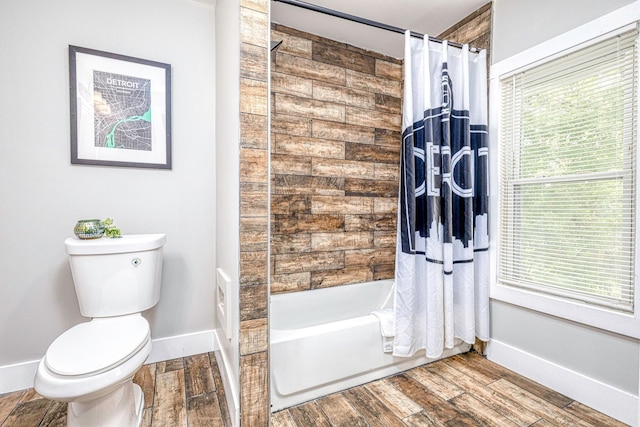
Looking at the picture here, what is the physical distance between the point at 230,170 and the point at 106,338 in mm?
953

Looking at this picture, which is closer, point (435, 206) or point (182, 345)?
point (435, 206)

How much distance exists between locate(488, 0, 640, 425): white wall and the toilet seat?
83.1 inches

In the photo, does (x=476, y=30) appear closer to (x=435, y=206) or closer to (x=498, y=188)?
(x=498, y=188)

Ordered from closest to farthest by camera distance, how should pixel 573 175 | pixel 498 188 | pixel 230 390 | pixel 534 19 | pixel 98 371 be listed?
A: pixel 98 371, pixel 230 390, pixel 573 175, pixel 534 19, pixel 498 188

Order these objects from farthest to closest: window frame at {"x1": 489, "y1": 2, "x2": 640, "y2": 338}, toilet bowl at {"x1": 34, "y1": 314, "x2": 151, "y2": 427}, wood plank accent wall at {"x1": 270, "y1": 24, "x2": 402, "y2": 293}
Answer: wood plank accent wall at {"x1": 270, "y1": 24, "x2": 402, "y2": 293} → window frame at {"x1": 489, "y1": 2, "x2": 640, "y2": 338} → toilet bowl at {"x1": 34, "y1": 314, "x2": 151, "y2": 427}

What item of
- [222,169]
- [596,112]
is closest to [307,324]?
[222,169]

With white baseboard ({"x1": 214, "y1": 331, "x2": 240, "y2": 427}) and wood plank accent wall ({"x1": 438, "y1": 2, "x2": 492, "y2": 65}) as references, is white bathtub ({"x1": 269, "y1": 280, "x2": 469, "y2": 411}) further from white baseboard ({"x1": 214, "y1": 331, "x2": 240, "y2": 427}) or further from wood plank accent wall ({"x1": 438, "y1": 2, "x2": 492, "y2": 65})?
wood plank accent wall ({"x1": 438, "y1": 2, "x2": 492, "y2": 65})

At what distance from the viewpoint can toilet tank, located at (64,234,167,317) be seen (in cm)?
157

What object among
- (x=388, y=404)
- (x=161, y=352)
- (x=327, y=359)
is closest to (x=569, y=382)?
(x=388, y=404)

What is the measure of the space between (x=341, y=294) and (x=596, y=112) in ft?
6.43

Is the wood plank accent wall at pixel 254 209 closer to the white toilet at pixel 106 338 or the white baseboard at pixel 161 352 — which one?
the white toilet at pixel 106 338

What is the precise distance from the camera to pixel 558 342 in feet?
5.56

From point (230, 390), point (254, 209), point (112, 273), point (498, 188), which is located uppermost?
point (498, 188)

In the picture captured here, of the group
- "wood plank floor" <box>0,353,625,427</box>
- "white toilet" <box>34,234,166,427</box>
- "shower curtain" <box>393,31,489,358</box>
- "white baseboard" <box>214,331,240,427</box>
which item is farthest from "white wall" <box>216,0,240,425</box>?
"shower curtain" <box>393,31,489,358</box>
